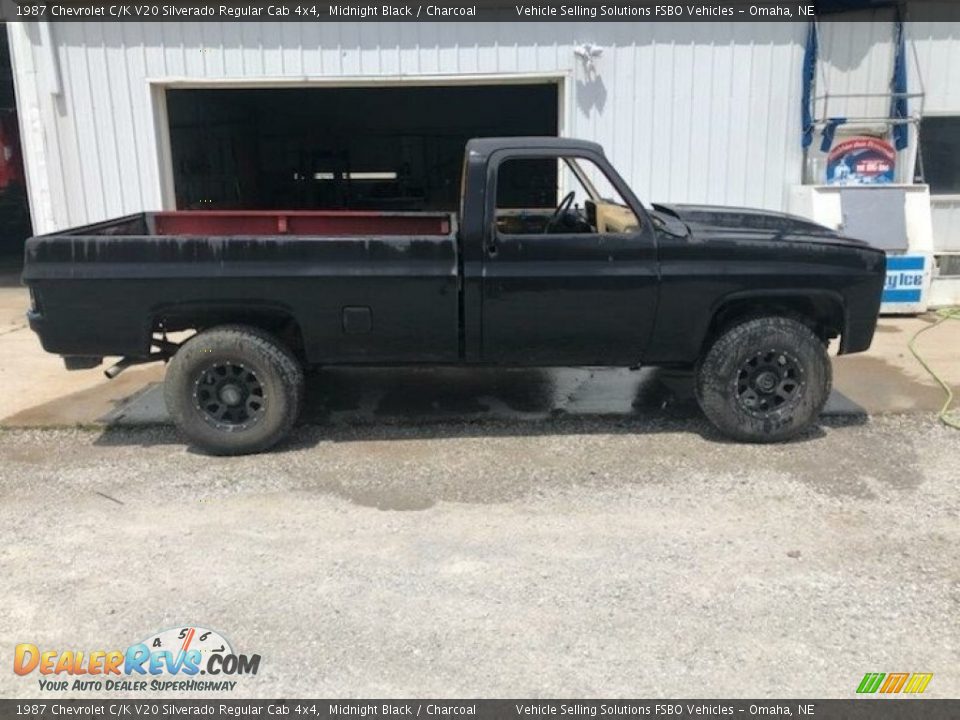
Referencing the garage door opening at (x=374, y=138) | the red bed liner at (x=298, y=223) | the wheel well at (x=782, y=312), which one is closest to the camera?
the wheel well at (x=782, y=312)

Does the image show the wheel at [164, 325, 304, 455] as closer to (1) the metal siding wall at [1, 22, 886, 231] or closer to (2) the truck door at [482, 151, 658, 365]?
(2) the truck door at [482, 151, 658, 365]

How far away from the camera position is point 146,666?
3422mm

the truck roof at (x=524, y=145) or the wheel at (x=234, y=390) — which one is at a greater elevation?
the truck roof at (x=524, y=145)

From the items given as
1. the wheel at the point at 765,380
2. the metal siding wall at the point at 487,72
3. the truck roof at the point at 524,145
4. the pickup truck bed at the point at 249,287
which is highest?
the metal siding wall at the point at 487,72

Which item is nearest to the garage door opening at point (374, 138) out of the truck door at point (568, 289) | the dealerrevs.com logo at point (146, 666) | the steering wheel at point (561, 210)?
the steering wheel at point (561, 210)

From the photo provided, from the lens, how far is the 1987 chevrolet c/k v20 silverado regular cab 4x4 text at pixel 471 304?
17.7ft

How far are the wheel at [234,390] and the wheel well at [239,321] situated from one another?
8 cm

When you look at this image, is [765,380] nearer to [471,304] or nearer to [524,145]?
[471,304]

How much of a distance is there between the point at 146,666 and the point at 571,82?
7.55m

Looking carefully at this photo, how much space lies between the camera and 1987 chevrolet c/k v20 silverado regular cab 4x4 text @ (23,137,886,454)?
5406 millimetres

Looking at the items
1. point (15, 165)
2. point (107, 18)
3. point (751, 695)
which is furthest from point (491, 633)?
point (15, 165)

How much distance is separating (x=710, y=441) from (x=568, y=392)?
54.2 inches

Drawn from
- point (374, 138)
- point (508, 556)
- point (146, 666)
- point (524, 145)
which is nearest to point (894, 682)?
point (508, 556)
